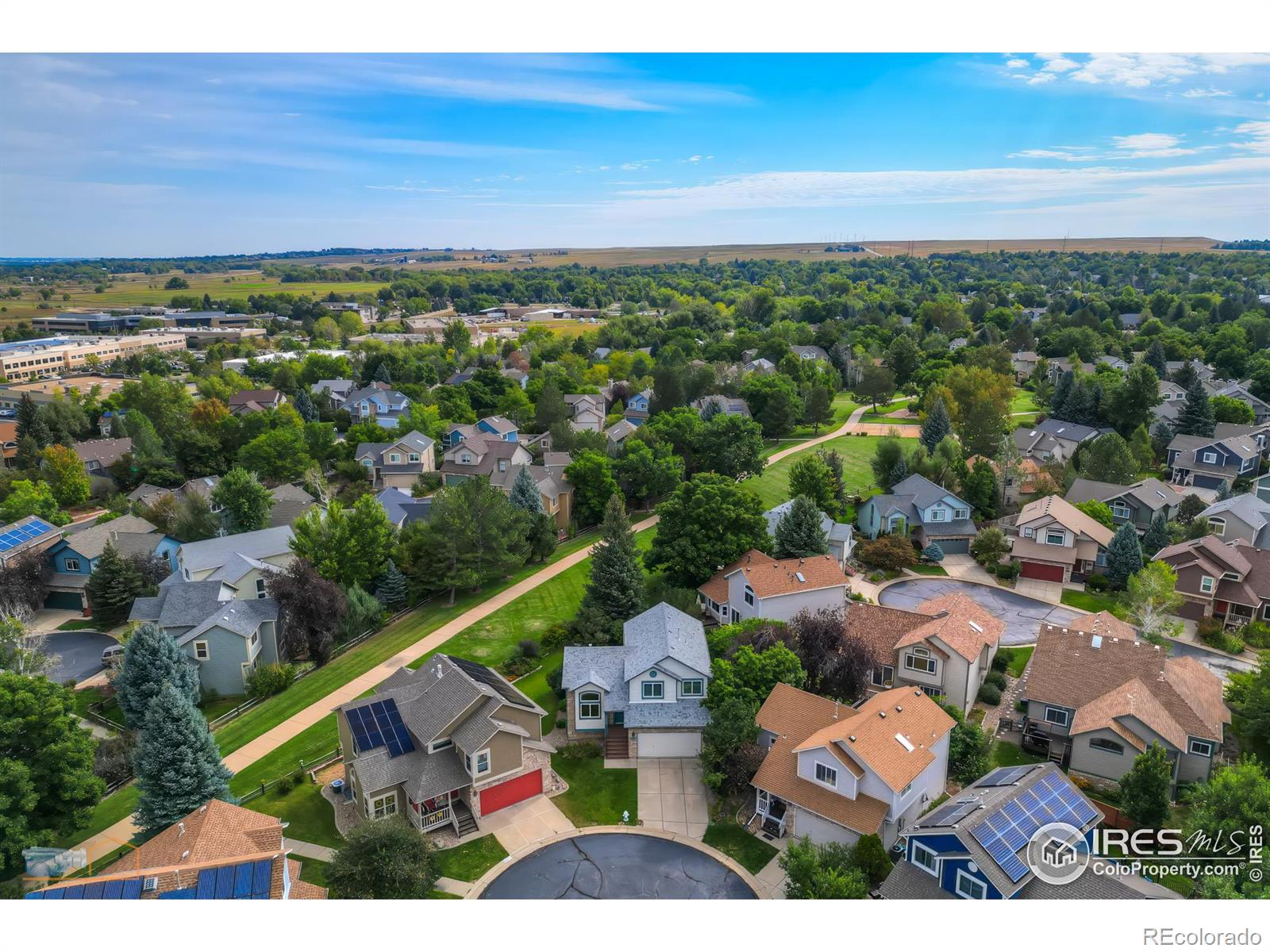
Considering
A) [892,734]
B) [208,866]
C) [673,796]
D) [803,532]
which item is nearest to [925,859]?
[892,734]

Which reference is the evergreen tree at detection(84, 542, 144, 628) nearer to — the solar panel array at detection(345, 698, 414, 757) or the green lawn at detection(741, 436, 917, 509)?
the solar panel array at detection(345, 698, 414, 757)

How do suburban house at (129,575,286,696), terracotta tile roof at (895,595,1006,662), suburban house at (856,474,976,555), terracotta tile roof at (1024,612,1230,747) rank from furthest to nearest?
suburban house at (856,474,976,555)
suburban house at (129,575,286,696)
terracotta tile roof at (895,595,1006,662)
terracotta tile roof at (1024,612,1230,747)

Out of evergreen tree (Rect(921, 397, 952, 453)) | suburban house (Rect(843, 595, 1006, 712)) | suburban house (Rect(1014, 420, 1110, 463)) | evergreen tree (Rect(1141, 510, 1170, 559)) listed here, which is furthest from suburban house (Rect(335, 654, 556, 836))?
suburban house (Rect(1014, 420, 1110, 463))

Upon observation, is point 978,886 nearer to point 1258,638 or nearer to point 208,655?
point 1258,638

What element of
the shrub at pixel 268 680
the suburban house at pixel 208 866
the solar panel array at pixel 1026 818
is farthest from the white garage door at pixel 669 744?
the shrub at pixel 268 680

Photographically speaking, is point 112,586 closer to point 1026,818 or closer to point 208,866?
point 208,866

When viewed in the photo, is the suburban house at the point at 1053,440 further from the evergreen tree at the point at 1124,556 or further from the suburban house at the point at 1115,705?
the suburban house at the point at 1115,705
